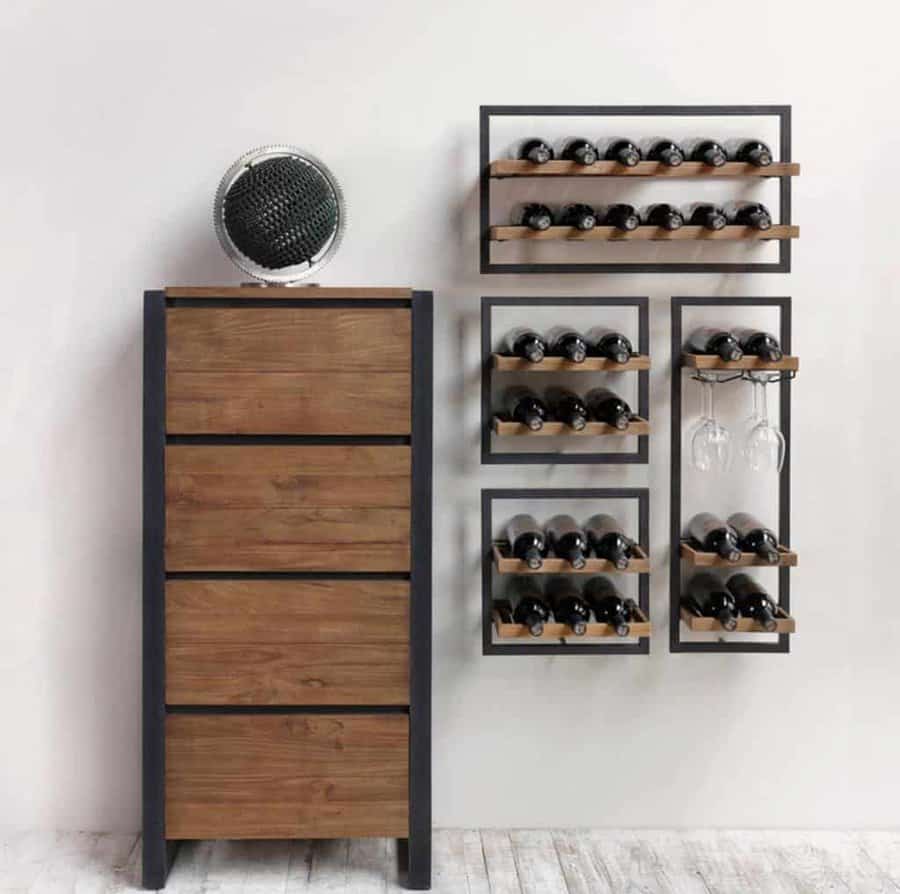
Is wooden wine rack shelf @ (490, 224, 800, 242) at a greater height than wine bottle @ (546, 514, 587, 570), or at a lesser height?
greater

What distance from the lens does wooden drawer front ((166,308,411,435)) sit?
2.32m

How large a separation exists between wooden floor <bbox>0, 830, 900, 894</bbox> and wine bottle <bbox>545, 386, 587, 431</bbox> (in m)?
1.02

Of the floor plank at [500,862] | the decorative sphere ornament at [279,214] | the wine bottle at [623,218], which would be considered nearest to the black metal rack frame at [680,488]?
the wine bottle at [623,218]

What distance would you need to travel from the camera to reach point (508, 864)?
257 centimetres

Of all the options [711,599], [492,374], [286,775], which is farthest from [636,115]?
[286,775]

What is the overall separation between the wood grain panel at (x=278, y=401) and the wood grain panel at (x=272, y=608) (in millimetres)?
328

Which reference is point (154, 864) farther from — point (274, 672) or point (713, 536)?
point (713, 536)

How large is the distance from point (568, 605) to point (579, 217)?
2.90ft

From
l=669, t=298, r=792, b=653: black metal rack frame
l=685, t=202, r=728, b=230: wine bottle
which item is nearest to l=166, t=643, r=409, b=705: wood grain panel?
l=669, t=298, r=792, b=653: black metal rack frame

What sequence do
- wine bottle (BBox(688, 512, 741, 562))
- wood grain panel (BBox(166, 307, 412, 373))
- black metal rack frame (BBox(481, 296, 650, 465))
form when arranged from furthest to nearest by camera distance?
black metal rack frame (BBox(481, 296, 650, 465)) < wine bottle (BBox(688, 512, 741, 562)) < wood grain panel (BBox(166, 307, 412, 373))

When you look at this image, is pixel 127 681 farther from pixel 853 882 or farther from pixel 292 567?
pixel 853 882

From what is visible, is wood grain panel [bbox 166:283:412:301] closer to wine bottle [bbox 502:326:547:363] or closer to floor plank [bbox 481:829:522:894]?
wine bottle [bbox 502:326:547:363]

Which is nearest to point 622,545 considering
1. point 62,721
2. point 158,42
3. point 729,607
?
point 729,607

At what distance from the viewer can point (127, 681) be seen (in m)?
2.72
